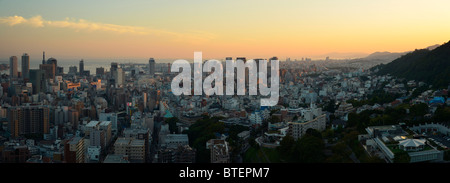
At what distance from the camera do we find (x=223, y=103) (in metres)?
11.5

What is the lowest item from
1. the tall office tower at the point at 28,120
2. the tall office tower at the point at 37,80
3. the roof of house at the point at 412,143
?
the tall office tower at the point at 28,120

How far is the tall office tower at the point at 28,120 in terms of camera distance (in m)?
7.97

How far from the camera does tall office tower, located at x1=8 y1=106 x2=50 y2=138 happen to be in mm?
7969

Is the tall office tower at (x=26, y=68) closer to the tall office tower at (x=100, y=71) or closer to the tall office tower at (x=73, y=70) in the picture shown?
the tall office tower at (x=73, y=70)

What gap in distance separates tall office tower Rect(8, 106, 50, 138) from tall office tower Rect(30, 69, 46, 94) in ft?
17.0

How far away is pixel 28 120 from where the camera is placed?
8.16m

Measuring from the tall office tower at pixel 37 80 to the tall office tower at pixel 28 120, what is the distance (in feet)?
17.0

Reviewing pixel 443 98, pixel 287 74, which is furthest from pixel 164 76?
pixel 443 98

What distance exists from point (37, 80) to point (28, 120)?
603 centimetres

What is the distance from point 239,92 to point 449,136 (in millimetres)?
9669

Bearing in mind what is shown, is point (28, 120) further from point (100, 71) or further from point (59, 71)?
point (100, 71)

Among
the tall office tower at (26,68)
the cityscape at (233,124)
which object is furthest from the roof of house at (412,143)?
→ the tall office tower at (26,68)

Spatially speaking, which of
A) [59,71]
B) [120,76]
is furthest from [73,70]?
[120,76]
